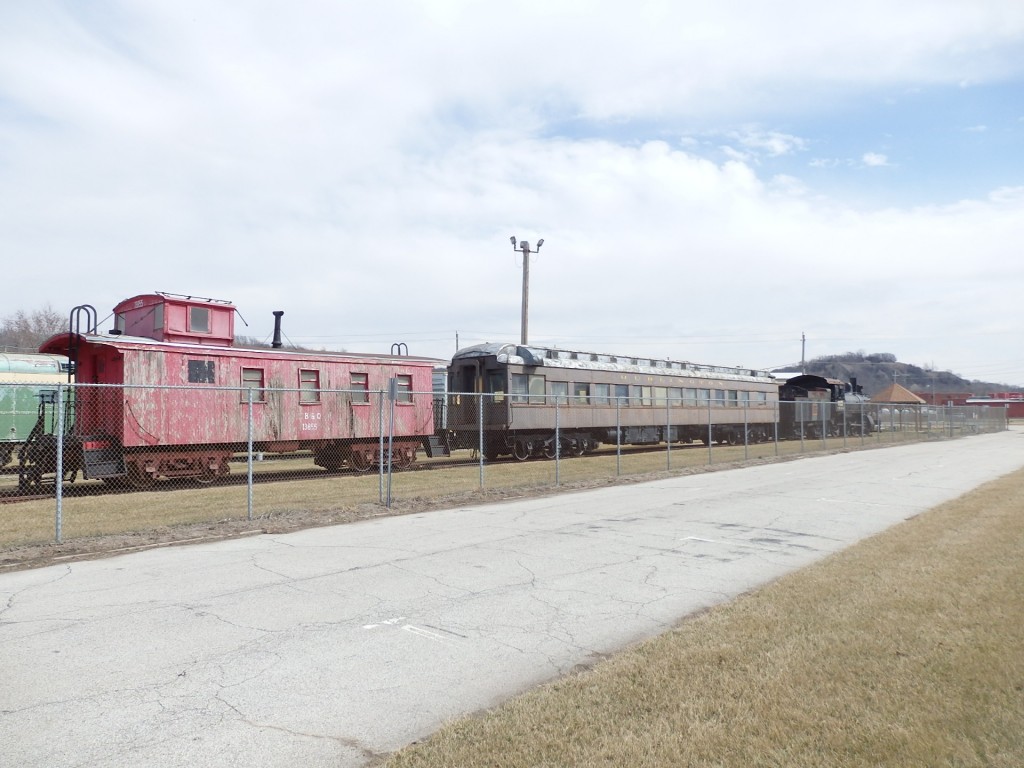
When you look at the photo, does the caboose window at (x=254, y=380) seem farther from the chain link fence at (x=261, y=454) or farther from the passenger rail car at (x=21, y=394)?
the passenger rail car at (x=21, y=394)

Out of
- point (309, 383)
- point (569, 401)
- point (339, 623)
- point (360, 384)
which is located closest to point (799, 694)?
point (339, 623)

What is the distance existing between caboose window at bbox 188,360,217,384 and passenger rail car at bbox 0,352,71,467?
2.48m

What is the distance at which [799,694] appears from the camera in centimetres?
421

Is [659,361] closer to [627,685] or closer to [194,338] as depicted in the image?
[194,338]

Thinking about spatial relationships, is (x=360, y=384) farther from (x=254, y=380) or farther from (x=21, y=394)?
(x=21, y=394)

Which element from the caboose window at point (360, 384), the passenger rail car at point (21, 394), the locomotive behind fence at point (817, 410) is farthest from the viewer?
the locomotive behind fence at point (817, 410)

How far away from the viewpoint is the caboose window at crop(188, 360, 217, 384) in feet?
55.4

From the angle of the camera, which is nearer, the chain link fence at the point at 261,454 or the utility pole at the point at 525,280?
the chain link fence at the point at 261,454

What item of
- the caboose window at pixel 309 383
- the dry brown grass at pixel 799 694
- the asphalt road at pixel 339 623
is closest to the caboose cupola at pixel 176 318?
the caboose window at pixel 309 383

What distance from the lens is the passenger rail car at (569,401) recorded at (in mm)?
23609

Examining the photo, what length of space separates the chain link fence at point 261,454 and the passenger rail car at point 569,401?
0.09m

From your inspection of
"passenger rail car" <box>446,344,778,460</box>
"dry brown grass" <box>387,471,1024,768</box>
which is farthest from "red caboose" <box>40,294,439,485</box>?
"dry brown grass" <box>387,471,1024,768</box>

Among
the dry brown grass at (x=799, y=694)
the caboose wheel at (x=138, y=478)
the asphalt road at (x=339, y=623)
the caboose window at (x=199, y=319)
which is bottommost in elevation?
the asphalt road at (x=339, y=623)

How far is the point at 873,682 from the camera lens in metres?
4.36
